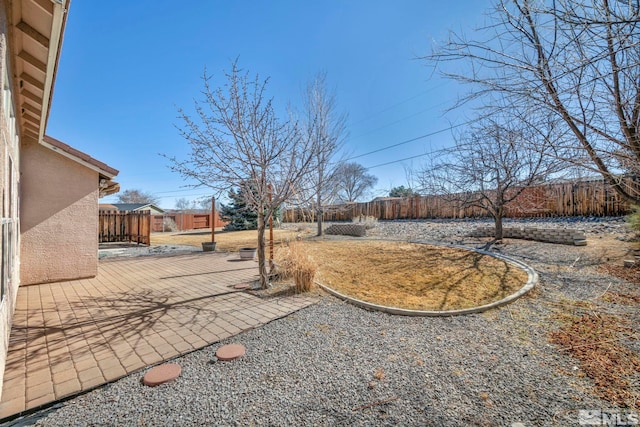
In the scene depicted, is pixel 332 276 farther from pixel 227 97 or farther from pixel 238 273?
pixel 227 97

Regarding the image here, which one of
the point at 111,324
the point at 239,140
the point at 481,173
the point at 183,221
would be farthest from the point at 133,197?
the point at 481,173

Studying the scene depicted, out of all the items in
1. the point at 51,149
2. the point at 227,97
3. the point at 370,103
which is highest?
the point at 370,103

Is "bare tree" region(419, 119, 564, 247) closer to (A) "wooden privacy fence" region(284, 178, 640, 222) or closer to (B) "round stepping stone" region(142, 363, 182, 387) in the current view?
(A) "wooden privacy fence" region(284, 178, 640, 222)

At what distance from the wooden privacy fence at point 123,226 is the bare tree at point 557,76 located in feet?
46.0

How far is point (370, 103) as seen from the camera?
14.5 metres

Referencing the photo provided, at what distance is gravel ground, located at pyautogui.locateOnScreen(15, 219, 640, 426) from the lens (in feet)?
6.01

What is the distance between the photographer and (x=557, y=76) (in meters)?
2.36

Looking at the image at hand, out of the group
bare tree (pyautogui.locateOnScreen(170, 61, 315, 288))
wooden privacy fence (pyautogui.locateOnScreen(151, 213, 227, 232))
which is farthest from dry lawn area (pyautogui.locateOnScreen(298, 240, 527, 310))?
wooden privacy fence (pyautogui.locateOnScreen(151, 213, 227, 232))

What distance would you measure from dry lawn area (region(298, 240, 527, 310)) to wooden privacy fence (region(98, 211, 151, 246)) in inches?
394

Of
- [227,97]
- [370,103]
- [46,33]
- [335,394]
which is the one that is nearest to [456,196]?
[370,103]

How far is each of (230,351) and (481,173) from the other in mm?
9924

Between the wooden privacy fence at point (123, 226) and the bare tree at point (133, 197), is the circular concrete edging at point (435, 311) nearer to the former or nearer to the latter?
the wooden privacy fence at point (123, 226)

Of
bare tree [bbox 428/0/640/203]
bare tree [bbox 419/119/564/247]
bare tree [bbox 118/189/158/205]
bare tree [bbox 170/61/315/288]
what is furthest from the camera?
bare tree [bbox 118/189/158/205]

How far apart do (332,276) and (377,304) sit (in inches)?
70.4
